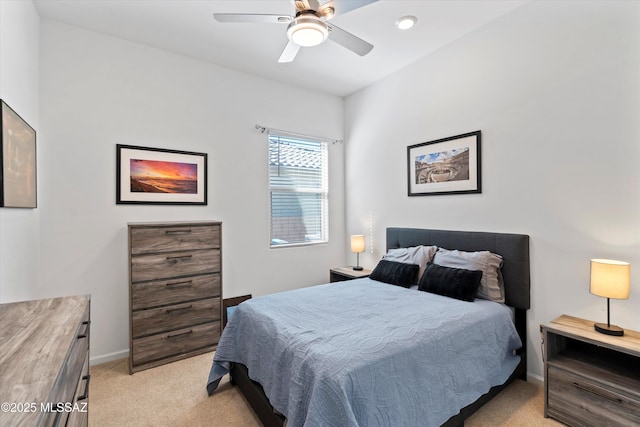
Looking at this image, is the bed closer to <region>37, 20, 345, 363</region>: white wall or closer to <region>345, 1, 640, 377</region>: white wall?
<region>345, 1, 640, 377</region>: white wall

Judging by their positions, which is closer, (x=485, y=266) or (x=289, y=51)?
(x=289, y=51)

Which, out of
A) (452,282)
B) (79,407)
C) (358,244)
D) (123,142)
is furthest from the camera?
(358,244)

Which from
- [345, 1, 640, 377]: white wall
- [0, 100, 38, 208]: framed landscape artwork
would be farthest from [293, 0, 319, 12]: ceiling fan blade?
[345, 1, 640, 377]: white wall

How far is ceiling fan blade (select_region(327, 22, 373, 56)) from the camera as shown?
76.1 inches

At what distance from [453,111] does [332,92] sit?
→ 1.85 metres

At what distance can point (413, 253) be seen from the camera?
314 centimetres

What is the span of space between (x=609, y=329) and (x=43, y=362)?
2.92 meters

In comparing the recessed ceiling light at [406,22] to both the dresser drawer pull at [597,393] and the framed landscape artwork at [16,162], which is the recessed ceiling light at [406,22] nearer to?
the framed landscape artwork at [16,162]

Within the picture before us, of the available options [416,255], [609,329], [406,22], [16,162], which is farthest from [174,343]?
[406,22]

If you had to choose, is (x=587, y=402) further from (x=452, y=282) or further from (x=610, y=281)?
(x=452, y=282)

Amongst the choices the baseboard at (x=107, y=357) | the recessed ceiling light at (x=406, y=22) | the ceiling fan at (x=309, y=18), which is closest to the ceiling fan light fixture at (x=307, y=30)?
the ceiling fan at (x=309, y=18)

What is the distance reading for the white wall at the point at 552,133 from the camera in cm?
205

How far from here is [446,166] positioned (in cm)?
314

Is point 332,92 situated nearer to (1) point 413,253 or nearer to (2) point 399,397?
(1) point 413,253
